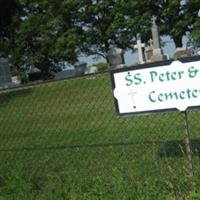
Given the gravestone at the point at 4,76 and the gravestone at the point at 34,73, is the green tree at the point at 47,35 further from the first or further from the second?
the gravestone at the point at 4,76

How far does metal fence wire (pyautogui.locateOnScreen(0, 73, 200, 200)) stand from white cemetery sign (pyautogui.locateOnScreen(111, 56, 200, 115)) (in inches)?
17.8

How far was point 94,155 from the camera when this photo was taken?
877 cm

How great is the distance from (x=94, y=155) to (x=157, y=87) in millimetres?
2804

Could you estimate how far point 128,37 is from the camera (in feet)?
183

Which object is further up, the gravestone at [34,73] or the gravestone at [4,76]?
the gravestone at [4,76]

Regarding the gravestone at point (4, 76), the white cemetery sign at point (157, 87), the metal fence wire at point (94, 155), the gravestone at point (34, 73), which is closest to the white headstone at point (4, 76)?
the gravestone at point (4, 76)

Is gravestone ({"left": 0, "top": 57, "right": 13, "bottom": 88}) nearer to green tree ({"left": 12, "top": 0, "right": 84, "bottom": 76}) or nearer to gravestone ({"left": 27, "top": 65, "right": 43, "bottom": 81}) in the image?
gravestone ({"left": 27, "top": 65, "right": 43, "bottom": 81})

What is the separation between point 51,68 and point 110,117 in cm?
4535

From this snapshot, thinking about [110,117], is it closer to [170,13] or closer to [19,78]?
[19,78]

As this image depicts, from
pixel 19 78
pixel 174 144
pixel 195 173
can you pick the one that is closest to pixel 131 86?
pixel 195 173

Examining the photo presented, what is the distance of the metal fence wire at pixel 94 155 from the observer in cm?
627

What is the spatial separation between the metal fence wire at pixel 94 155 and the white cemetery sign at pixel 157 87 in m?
0.45

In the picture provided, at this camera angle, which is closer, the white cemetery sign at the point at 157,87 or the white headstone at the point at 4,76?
the white cemetery sign at the point at 157,87

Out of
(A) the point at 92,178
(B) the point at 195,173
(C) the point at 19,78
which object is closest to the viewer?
(B) the point at 195,173
